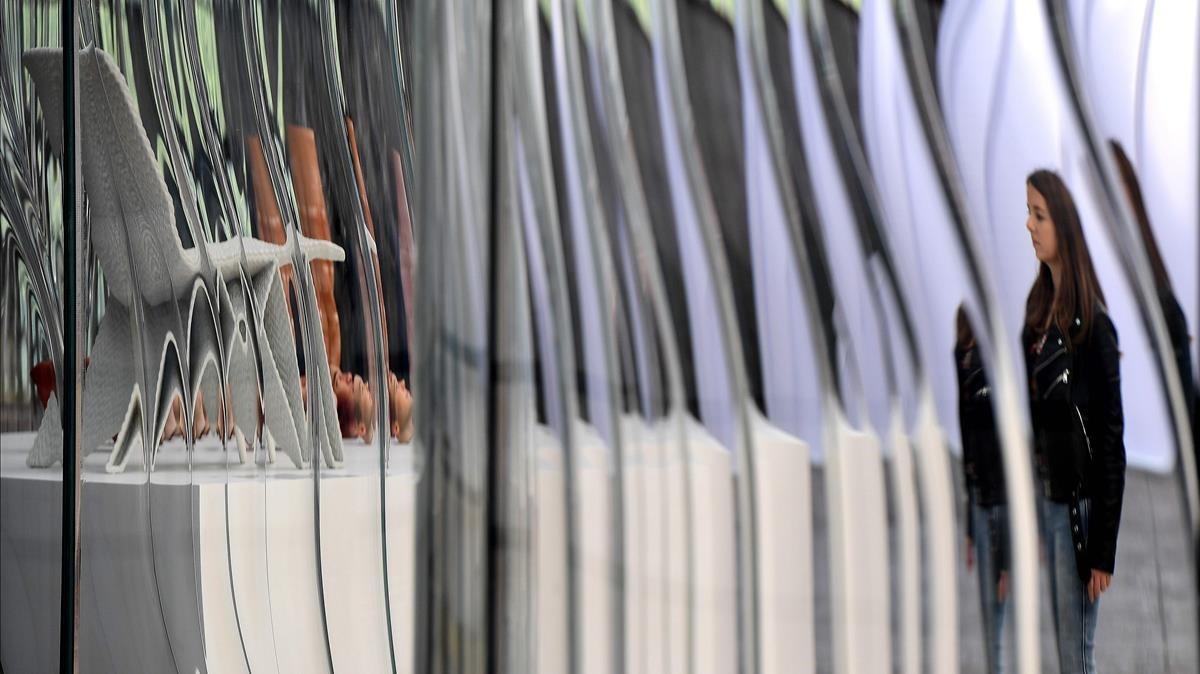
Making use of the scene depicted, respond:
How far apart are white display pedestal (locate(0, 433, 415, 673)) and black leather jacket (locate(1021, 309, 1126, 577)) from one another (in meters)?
0.46

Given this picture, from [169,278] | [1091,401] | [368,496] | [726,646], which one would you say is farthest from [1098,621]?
[169,278]

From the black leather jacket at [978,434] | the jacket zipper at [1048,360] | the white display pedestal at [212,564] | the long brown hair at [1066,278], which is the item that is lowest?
the white display pedestal at [212,564]

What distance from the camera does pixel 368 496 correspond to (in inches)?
31.5

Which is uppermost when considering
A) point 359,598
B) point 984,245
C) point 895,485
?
point 984,245

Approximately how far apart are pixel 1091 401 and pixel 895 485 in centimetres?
10

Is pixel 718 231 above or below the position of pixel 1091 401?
above

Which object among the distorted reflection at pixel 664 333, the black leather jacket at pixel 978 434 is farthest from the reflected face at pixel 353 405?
the black leather jacket at pixel 978 434

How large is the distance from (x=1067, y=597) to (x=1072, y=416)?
80mm

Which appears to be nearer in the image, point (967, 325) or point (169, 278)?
point (967, 325)

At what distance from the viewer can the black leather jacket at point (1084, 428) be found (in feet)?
1.37

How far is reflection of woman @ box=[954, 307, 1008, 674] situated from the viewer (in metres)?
0.45

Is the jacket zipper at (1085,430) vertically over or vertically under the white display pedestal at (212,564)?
over

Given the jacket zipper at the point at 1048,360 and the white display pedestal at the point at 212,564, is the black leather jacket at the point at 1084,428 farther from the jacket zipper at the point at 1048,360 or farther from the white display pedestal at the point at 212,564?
the white display pedestal at the point at 212,564

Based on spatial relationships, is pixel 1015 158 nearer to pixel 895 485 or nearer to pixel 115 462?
pixel 895 485
